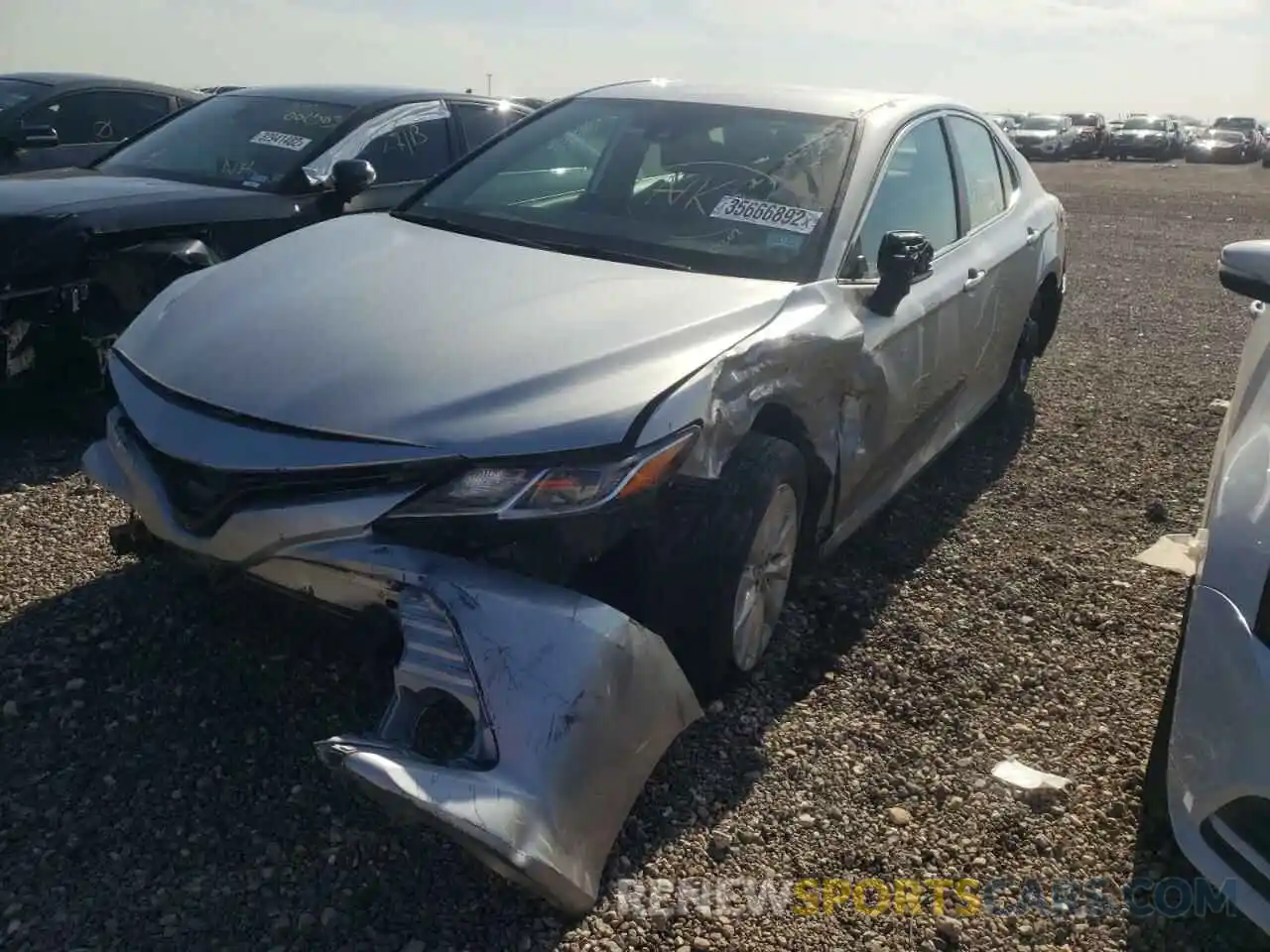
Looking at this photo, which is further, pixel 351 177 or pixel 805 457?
pixel 351 177

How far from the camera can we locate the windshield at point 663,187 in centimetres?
346

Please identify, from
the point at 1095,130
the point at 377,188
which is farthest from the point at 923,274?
the point at 1095,130

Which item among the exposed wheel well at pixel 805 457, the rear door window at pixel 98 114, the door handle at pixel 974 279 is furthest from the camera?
the rear door window at pixel 98 114

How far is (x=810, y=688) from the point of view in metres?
3.30

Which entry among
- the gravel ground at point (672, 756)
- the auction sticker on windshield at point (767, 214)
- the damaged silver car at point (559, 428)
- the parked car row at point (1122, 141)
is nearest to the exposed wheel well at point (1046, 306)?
the gravel ground at point (672, 756)

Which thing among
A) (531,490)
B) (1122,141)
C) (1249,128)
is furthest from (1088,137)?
(531,490)

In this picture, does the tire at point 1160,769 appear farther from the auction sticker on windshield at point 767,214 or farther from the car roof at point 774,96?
the car roof at point 774,96

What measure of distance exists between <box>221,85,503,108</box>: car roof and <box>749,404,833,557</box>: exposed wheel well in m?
3.77

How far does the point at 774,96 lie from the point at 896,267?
3.50ft

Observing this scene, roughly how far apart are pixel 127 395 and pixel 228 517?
56 cm

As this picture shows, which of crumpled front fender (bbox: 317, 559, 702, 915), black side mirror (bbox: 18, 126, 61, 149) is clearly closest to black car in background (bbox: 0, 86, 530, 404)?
black side mirror (bbox: 18, 126, 61, 149)

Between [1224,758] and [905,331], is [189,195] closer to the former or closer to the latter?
[905,331]

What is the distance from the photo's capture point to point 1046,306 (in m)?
5.88

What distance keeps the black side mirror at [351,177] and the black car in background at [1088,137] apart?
39200mm
